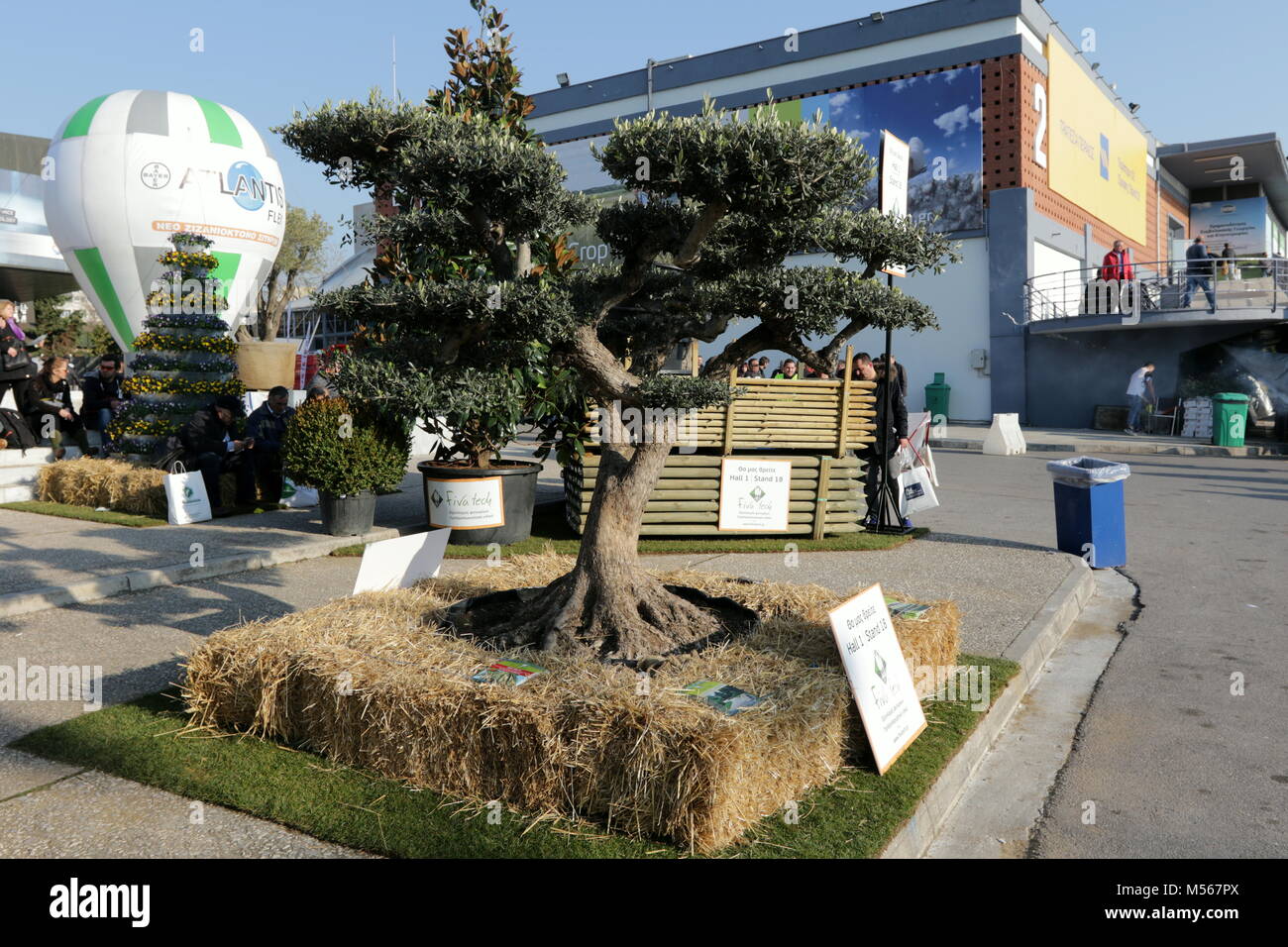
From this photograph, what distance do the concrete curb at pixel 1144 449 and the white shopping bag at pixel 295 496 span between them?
15.9 m

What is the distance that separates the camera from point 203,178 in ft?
60.6

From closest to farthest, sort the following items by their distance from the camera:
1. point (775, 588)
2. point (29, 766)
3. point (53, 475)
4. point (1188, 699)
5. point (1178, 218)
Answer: point (29, 766) < point (1188, 699) < point (775, 588) < point (53, 475) < point (1178, 218)

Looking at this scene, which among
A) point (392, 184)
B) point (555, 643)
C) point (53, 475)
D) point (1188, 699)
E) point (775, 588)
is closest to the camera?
point (392, 184)

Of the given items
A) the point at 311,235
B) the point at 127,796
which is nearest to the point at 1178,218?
the point at 311,235

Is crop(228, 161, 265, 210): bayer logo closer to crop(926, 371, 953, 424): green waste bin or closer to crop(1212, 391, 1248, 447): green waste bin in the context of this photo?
crop(926, 371, 953, 424): green waste bin

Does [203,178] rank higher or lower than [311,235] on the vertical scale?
lower

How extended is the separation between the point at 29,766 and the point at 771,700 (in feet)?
10.7

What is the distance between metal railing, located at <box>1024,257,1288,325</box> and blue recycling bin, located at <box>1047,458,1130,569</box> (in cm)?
1770

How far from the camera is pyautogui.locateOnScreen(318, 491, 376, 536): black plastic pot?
→ 9.66 metres

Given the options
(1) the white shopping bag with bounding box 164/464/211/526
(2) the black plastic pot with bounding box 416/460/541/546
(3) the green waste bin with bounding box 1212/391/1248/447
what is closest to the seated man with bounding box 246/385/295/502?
(1) the white shopping bag with bounding box 164/464/211/526

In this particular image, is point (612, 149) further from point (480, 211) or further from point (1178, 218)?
point (1178, 218)

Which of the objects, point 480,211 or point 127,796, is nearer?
point 127,796

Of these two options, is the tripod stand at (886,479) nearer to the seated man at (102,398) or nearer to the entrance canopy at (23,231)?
the seated man at (102,398)

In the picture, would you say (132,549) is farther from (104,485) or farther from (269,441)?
(104,485)
